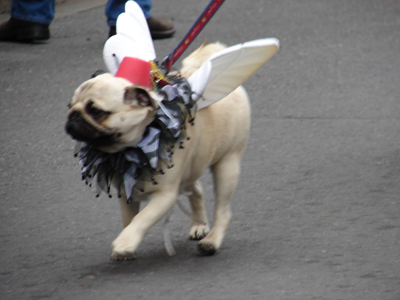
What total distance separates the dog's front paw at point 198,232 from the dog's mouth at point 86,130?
96cm

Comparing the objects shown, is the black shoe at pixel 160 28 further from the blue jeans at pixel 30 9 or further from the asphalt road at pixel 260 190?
the blue jeans at pixel 30 9

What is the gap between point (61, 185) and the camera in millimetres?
4129

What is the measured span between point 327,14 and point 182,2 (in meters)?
2.14

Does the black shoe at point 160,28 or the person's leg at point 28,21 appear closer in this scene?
the person's leg at point 28,21

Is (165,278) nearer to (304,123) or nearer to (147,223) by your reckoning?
(147,223)

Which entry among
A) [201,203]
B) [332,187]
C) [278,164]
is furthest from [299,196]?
[201,203]

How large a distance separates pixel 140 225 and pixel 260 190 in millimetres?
1539

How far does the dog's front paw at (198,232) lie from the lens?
3.35 metres

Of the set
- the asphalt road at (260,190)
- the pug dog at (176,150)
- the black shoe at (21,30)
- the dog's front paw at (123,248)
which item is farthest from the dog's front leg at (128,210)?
the black shoe at (21,30)

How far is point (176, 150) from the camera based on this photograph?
282 cm

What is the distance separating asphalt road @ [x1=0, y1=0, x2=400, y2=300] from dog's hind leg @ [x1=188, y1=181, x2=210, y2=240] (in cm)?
8

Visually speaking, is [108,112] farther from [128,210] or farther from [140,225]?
[128,210]

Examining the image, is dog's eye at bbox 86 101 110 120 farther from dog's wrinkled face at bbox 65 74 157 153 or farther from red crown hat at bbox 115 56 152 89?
red crown hat at bbox 115 56 152 89

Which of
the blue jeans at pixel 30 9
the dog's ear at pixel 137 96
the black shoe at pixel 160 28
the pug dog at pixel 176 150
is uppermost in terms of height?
the dog's ear at pixel 137 96
